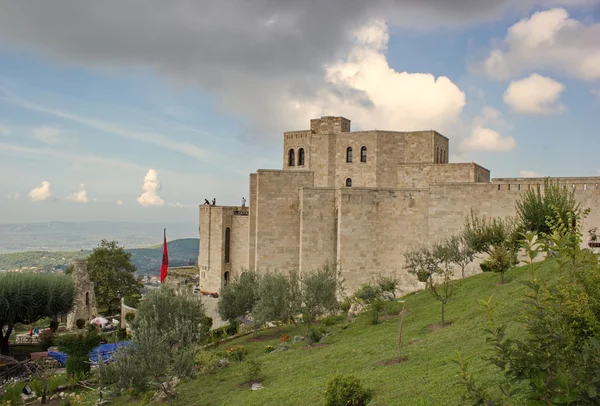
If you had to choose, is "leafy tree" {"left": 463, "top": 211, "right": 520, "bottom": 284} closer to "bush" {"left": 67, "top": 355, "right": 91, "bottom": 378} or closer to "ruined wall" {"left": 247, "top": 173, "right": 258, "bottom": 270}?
"ruined wall" {"left": 247, "top": 173, "right": 258, "bottom": 270}

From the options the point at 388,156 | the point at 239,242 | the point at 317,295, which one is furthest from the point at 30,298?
the point at 388,156

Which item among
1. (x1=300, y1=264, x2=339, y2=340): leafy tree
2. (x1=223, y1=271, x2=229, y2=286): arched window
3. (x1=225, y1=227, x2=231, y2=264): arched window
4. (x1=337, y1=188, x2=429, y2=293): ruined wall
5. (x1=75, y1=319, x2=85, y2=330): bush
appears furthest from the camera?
(x1=75, y1=319, x2=85, y2=330): bush

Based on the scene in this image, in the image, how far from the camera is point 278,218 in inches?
1259

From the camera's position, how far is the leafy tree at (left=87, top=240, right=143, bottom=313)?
43656mm

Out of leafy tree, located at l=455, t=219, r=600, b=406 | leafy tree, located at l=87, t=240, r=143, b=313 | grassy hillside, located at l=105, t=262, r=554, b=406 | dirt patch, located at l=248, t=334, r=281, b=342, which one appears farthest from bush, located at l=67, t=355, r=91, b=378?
leafy tree, located at l=455, t=219, r=600, b=406

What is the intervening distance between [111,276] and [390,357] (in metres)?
35.4

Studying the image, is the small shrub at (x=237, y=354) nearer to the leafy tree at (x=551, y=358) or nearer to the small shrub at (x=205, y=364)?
the small shrub at (x=205, y=364)

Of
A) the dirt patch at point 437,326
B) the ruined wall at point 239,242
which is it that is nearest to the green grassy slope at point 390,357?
the dirt patch at point 437,326

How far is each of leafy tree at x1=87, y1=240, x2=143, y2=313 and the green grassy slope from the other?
25.2m

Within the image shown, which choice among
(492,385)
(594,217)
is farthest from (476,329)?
(594,217)

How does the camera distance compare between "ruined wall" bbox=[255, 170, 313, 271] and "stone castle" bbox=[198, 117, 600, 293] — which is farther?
"ruined wall" bbox=[255, 170, 313, 271]

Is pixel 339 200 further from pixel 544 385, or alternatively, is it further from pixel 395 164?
pixel 544 385

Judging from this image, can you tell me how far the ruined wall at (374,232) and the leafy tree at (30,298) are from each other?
59.8 feet

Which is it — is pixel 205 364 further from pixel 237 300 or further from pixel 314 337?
pixel 237 300
